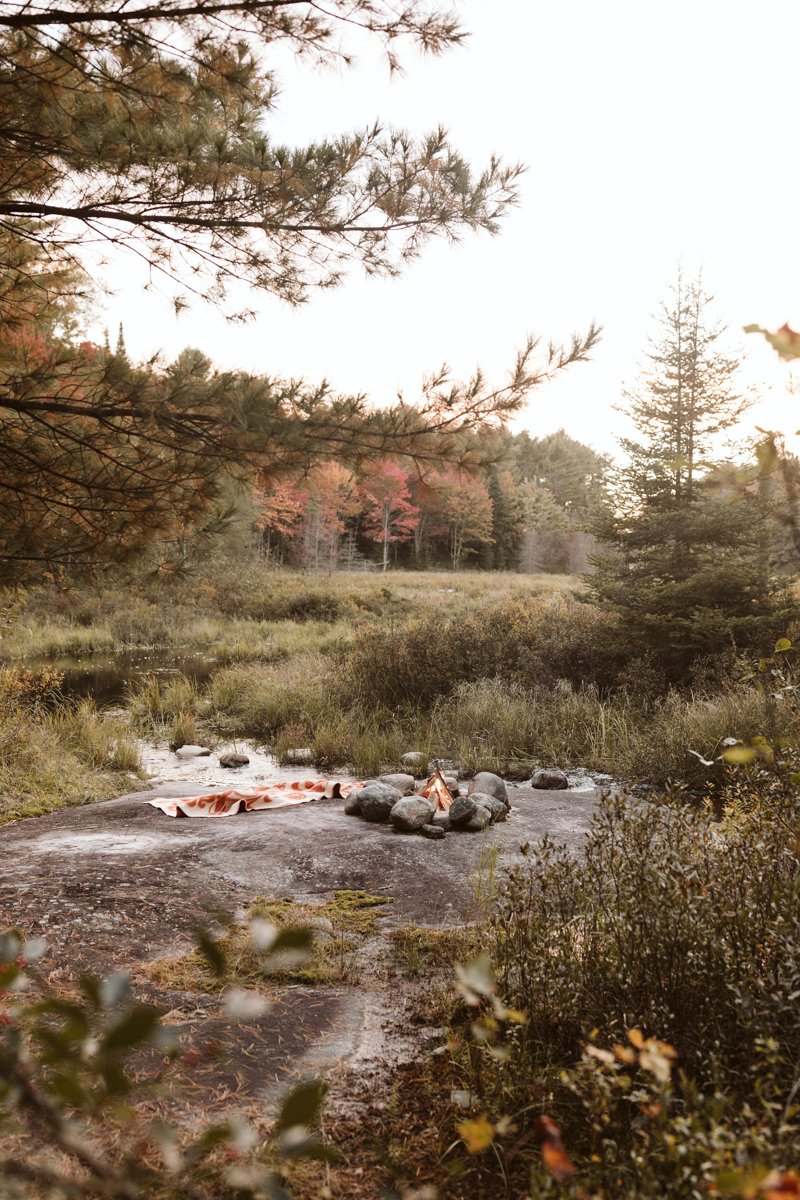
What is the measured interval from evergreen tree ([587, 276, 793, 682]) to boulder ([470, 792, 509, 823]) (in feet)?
13.8

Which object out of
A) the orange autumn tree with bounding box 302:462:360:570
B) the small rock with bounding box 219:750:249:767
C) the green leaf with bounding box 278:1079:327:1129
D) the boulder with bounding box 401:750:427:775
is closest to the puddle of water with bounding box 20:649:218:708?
the small rock with bounding box 219:750:249:767

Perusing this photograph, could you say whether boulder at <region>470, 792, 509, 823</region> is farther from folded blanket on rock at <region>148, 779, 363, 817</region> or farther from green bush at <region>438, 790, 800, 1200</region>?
green bush at <region>438, 790, 800, 1200</region>

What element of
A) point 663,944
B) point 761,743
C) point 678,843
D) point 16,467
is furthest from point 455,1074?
point 16,467

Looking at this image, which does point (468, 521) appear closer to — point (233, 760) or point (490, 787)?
point (233, 760)

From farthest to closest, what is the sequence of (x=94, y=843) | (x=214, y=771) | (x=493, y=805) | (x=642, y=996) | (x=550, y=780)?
1. (x=214, y=771)
2. (x=550, y=780)
3. (x=493, y=805)
4. (x=94, y=843)
5. (x=642, y=996)

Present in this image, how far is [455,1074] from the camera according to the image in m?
2.47

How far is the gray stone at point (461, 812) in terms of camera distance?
5.54 m

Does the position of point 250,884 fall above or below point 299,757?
above

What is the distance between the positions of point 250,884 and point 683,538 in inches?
292

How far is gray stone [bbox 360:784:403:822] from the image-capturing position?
5852 mm

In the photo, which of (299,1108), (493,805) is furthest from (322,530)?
(299,1108)

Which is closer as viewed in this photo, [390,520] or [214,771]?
[214,771]

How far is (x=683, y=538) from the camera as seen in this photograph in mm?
9828

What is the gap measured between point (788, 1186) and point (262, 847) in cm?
460
